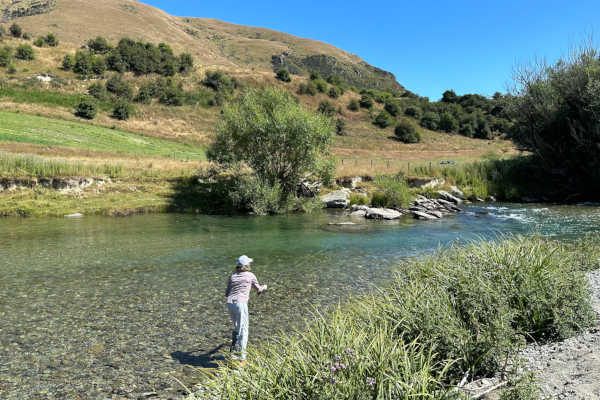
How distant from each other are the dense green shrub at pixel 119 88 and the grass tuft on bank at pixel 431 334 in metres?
89.6

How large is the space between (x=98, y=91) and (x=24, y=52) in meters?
26.3

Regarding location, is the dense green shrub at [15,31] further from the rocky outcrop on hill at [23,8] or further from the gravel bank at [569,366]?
the gravel bank at [569,366]

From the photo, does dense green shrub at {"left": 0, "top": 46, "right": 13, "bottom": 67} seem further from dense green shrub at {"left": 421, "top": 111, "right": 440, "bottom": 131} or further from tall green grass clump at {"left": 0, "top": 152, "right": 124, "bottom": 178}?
dense green shrub at {"left": 421, "top": 111, "right": 440, "bottom": 131}

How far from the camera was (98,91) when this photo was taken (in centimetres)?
8206

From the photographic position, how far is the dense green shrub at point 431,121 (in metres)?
102

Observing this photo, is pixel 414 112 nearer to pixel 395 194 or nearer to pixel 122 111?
pixel 122 111

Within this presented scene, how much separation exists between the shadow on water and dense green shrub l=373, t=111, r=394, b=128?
97.3m

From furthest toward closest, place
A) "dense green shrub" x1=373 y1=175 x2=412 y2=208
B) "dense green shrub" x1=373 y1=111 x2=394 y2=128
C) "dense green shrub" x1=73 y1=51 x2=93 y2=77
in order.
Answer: "dense green shrub" x1=373 y1=111 x2=394 y2=128, "dense green shrub" x1=73 y1=51 x2=93 y2=77, "dense green shrub" x1=373 y1=175 x2=412 y2=208

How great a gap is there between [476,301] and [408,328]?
186 centimetres

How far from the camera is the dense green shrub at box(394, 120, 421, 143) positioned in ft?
299

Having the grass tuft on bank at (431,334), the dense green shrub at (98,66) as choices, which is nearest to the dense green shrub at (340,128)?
the dense green shrub at (98,66)

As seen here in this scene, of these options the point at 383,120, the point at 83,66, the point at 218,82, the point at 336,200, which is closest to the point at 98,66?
the point at 83,66

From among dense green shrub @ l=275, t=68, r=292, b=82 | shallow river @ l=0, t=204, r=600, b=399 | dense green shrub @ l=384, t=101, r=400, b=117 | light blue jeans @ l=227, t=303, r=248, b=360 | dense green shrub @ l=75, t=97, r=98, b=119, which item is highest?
dense green shrub @ l=275, t=68, r=292, b=82

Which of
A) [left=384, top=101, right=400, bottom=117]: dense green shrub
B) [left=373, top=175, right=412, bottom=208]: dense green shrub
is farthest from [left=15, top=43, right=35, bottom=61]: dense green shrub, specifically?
[left=373, top=175, right=412, bottom=208]: dense green shrub
